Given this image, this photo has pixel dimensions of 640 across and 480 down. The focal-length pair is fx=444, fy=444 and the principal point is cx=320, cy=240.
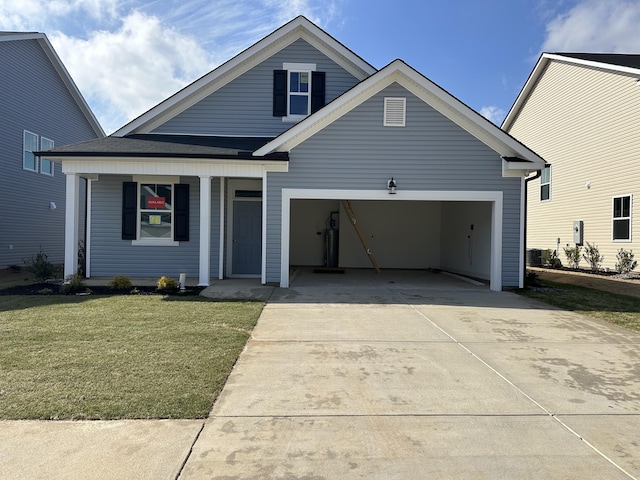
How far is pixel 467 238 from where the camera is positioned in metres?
13.8

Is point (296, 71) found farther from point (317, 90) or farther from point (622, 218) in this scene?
point (622, 218)

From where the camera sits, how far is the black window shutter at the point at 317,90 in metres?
12.8

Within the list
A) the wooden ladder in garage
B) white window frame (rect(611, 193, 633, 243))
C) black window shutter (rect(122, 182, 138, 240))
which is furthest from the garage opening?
black window shutter (rect(122, 182, 138, 240))

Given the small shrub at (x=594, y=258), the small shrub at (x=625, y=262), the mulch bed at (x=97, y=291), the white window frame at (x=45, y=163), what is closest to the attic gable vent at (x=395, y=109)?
the mulch bed at (x=97, y=291)

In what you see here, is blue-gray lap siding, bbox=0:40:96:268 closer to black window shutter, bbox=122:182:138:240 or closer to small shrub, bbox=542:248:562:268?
black window shutter, bbox=122:182:138:240

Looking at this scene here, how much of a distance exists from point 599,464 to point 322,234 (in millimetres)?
13746

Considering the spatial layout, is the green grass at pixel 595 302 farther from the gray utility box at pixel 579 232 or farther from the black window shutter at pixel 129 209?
the black window shutter at pixel 129 209

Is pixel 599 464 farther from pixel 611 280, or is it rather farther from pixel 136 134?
pixel 136 134

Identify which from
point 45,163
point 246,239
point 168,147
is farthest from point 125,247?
point 45,163

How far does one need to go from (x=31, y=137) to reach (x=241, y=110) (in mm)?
9463

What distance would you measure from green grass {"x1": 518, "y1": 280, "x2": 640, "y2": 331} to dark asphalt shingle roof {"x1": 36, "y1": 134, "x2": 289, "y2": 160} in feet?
21.7

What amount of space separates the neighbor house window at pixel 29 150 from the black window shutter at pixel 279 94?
969 cm

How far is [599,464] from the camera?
2941 mm

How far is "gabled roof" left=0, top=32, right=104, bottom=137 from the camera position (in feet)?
50.5
